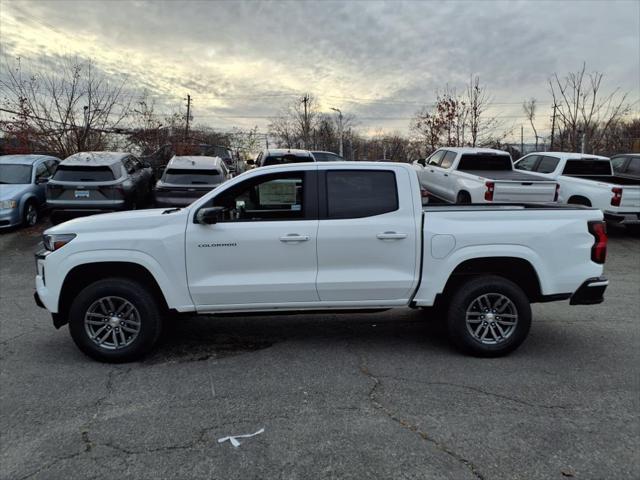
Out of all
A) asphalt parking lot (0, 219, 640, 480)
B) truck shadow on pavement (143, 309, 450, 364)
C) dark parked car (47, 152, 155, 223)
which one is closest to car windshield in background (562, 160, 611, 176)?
asphalt parking lot (0, 219, 640, 480)

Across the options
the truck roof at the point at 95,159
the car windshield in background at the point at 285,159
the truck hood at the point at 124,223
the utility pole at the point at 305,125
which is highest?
the utility pole at the point at 305,125

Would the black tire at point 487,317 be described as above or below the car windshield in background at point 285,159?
below

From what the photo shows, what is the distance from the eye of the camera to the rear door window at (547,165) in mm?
12344

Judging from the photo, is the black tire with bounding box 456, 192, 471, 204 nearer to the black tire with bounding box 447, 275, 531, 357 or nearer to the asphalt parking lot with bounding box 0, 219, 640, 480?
the asphalt parking lot with bounding box 0, 219, 640, 480

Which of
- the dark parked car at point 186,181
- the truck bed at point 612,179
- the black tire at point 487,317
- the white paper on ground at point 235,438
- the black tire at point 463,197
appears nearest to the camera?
the white paper on ground at point 235,438

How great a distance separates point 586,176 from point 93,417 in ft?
39.3

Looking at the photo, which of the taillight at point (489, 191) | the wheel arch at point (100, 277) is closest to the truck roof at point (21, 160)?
the wheel arch at point (100, 277)

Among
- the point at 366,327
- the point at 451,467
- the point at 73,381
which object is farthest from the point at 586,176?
the point at 73,381

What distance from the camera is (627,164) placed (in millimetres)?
13383

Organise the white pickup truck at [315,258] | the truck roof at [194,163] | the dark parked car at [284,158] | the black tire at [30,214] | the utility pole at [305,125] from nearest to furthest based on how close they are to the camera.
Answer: the white pickup truck at [315,258] → the truck roof at [194,163] → the black tire at [30,214] → the dark parked car at [284,158] → the utility pole at [305,125]

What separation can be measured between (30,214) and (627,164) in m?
16.2

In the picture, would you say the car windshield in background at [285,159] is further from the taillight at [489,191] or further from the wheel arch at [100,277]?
the wheel arch at [100,277]

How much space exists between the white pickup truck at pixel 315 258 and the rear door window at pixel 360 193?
11 mm

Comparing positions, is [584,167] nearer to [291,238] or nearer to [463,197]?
[463,197]
